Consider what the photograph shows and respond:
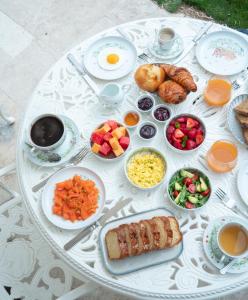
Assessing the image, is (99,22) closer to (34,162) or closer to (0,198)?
(0,198)

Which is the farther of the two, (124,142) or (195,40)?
(195,40)

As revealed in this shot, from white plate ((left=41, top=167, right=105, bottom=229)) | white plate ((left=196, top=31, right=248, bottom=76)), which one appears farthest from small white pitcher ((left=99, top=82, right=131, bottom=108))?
white plate ((left=196, top=31, right=248, bottom=76))

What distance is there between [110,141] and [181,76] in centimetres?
52

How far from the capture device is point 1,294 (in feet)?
6.56

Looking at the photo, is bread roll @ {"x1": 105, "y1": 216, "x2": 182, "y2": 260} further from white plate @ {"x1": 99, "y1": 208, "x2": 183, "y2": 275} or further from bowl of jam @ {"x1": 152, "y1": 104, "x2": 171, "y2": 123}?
bowl of jam @ {"x1": 152, "y1": 104, "x2": 171, "y2": 123}

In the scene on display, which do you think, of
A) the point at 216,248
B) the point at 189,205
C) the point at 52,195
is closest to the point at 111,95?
the point at 52,195

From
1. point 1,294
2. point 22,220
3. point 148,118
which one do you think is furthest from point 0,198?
point 148,118

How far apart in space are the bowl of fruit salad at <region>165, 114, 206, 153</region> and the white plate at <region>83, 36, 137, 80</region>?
Result: 1.47 feet

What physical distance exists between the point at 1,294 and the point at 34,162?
71 cm

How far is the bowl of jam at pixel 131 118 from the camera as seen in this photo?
6.86 ft

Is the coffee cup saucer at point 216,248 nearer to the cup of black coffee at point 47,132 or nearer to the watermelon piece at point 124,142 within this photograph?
the watermelon piece at point 124,142

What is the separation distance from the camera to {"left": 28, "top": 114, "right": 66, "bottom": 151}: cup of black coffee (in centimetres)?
192

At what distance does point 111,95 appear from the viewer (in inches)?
82.7

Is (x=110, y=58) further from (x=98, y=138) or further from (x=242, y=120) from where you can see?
(x=242, y=120)
